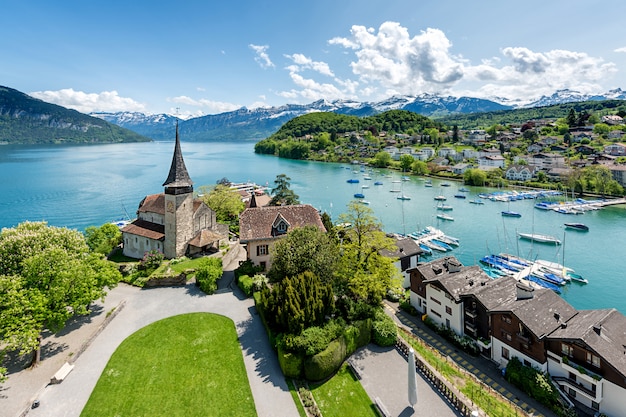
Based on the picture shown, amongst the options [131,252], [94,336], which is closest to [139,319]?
[94,336]

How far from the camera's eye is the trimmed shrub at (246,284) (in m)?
31.0

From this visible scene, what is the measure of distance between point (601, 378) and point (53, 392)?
33563 millimetres

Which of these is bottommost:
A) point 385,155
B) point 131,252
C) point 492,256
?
point 492,256

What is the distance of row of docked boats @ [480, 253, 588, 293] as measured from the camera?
149 feet

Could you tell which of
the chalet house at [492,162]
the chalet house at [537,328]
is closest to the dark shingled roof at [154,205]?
the chalet house at [537,328]

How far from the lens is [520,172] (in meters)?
117

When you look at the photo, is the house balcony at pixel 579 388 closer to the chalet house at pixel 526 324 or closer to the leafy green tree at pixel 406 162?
the chalet house at pixel 526 324

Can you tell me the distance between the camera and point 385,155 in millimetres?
163875

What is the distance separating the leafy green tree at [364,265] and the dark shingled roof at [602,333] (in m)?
12.3

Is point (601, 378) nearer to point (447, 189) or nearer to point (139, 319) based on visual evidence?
point (139, 319)

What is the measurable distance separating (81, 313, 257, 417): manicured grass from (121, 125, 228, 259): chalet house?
15753 millimetres

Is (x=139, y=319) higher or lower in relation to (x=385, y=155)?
lower

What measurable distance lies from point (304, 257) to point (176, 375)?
12.0 m

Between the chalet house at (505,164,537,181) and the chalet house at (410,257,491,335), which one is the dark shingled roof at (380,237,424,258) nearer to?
the chalet house at (410,257,491,335)
